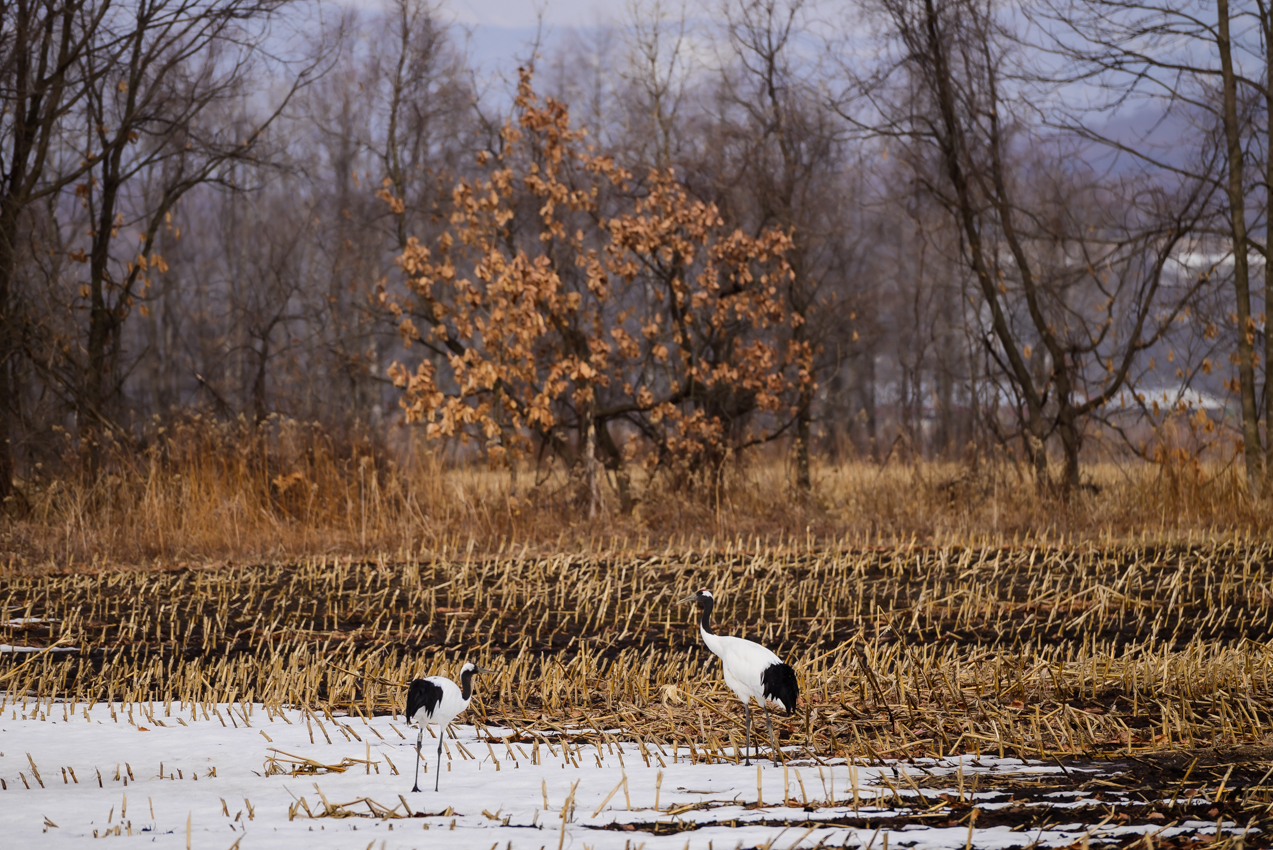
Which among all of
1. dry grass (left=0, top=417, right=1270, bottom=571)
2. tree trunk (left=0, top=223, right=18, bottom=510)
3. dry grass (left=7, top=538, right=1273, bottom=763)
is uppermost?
tree trunk (left=0, top=223, right=18, bottom=510)

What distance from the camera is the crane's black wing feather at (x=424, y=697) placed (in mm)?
3613

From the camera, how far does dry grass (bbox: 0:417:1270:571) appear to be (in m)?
11.5

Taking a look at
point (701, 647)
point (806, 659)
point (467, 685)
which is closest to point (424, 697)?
point (467, 685)

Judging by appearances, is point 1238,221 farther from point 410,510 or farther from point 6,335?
point 6,335

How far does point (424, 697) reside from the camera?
362 centimetres

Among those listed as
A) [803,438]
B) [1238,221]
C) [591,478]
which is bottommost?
[591,478]

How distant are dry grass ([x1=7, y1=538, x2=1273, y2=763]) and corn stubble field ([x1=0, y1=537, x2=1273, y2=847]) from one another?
27 millimetres

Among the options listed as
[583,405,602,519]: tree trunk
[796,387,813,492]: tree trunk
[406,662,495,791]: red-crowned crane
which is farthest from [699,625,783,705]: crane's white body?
[796,387,813,492]: tree trunk

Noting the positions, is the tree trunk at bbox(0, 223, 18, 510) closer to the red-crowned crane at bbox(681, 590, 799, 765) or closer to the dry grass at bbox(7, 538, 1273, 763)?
the dry grass at bbox(7, 538, 1273, 763)

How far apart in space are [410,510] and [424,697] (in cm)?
871

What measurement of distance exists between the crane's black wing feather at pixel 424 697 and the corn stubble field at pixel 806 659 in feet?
1.30

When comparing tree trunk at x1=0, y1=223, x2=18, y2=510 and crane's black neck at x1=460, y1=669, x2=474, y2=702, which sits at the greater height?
tree trunk at x1=0, y1=223, x2=18, y2=510

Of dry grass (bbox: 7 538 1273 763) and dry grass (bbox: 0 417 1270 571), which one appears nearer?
dry grass (bbox: 7 538 1273 763)

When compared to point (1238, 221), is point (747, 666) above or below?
below
